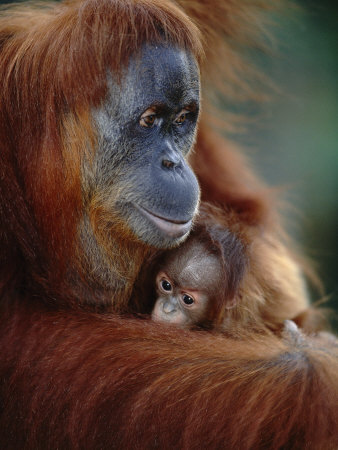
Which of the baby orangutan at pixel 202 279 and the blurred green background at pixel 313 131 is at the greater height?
the blurred green background at pixel 313 131

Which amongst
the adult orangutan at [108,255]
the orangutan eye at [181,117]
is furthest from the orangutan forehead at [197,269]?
the orangutan eye at [181,117]

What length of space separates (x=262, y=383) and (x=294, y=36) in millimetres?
2896

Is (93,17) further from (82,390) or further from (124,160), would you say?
(82,390)

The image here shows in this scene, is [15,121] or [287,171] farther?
[287,171]

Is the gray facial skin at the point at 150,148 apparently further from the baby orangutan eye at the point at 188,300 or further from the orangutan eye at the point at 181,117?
the baby orangutan eye at the point at 188,300

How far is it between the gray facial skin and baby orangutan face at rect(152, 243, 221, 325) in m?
0.24

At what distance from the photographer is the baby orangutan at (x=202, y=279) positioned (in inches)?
76.0

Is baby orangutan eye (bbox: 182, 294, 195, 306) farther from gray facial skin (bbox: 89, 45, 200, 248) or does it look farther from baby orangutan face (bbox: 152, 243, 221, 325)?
gray facial skin (bbox: 89, 45, 200, 248)

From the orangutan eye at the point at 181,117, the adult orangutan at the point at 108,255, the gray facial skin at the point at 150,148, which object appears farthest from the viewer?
the orangutan eye at the point at 181,117

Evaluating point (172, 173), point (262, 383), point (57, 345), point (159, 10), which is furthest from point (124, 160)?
point (262, 383)

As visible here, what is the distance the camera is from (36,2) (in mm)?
1933

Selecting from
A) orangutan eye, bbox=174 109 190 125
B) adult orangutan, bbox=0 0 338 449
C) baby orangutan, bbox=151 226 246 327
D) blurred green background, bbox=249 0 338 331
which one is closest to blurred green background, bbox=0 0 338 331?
blurred green background, bbox=249 0 338 331

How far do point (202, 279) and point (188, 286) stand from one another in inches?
1.9

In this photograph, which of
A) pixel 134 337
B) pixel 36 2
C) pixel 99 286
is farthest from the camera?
pixel 36 2
